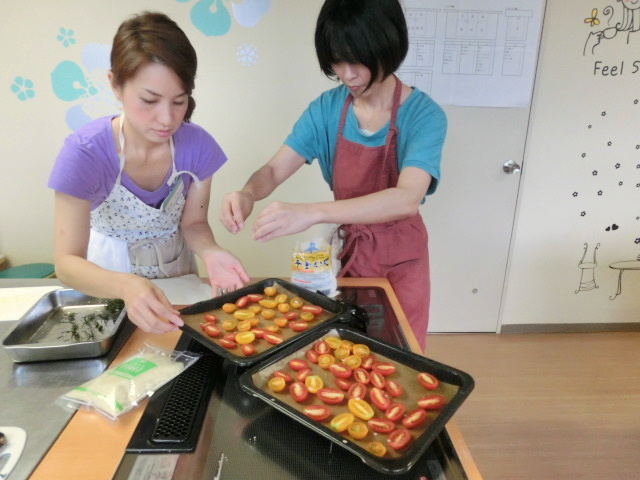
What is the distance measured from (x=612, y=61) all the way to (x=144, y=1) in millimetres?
2243

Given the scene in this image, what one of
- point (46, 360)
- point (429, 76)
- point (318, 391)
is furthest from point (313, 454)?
point (429, 76)

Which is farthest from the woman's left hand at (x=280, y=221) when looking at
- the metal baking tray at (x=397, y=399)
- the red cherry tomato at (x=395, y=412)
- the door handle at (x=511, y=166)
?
the door handle at (x=511, y=166)

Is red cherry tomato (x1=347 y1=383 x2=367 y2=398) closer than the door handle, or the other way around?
red cherry tomato (x1=347 y1=383 x2=367 y2=398)

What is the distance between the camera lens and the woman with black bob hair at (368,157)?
1.03m

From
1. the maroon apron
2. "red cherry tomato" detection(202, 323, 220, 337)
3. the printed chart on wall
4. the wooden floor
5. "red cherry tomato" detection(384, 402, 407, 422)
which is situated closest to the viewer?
"red cherry tomato" detection(384, 402, 407, 422)

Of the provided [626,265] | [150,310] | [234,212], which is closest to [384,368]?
[150,310]

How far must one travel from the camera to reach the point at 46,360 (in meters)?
0.87

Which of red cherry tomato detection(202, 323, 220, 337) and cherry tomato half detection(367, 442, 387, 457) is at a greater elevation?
red cherry tomato detection(202, 323, 220, 337)

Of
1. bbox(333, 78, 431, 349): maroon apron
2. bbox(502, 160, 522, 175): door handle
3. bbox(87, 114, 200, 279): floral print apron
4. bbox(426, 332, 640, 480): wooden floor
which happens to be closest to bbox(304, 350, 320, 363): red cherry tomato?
bbox(333, 78, 431, 349): maroon apron

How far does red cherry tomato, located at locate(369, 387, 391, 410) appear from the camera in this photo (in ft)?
2.39

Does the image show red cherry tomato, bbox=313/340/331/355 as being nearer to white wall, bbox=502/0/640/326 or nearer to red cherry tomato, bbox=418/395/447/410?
red cherry tomato, bbox=418/395/447/410

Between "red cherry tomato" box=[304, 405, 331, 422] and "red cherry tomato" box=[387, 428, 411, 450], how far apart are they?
103mm

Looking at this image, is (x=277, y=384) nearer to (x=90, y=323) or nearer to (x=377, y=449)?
(x=377, y=449)

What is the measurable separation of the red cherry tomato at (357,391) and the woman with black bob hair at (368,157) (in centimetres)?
40
